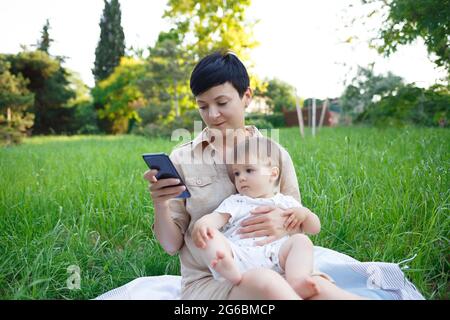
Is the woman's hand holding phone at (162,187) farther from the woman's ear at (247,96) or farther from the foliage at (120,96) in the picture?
the foliage at (120,96)

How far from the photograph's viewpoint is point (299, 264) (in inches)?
54.0

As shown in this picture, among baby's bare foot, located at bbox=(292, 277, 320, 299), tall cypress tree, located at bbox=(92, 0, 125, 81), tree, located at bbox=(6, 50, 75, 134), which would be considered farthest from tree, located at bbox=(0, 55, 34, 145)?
baby's bare foot, located at bbox=(292, 277, 320, 299)

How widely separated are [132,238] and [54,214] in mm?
655

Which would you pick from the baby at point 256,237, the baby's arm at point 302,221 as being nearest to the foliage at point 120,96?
the baby at point 256,237

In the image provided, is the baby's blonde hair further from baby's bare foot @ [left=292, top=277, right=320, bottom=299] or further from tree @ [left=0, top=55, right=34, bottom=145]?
tree @ [left=0, top=55, right=34, bottom=145]

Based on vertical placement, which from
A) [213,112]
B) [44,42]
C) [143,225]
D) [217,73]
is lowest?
[143,225]

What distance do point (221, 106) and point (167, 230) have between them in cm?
50

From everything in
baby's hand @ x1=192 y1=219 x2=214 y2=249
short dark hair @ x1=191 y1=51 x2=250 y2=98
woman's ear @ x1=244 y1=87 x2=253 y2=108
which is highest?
short dark hair @ x1=191 y1=51 x2=250 y2=98

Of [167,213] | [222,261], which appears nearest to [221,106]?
[167,213]

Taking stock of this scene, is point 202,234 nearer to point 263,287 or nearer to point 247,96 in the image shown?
point 263,287

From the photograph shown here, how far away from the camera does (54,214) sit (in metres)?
3.02

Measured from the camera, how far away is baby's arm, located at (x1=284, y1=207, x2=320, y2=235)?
156 centimetres
